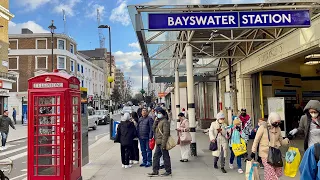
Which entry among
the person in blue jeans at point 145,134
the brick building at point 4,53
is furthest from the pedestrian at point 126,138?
the brick building at point 4,53

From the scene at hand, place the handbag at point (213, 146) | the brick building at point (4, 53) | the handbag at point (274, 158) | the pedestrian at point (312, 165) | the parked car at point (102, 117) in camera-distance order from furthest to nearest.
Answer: the parked car at point (102, 117) < the brick building at point (4, 53) < the handbag at point (213, 146) < the handbag at point (274, 158) < the pedestrian at point (312, 165)

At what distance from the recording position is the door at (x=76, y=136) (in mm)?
6844

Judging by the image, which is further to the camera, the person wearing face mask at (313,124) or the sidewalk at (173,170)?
the sidewalk at (173,170)

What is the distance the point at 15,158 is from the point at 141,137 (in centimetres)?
605

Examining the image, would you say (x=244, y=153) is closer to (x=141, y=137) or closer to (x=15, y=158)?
(x=141, y=137)

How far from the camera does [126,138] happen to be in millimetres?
8625

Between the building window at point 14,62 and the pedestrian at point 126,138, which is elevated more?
the building window at point 14,62

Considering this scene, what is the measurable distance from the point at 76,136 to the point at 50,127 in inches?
35.7

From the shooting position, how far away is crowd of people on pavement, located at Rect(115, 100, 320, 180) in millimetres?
4938

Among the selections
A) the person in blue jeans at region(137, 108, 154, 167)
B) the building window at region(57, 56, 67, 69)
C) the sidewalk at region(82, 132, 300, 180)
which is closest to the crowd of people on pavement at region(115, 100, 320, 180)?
the person in blue jeans at region(137, 108, 154, 167)

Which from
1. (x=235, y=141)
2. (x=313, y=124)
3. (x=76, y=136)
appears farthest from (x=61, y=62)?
(x=313, y=124)

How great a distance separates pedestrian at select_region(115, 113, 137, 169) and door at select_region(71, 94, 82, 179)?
162cm

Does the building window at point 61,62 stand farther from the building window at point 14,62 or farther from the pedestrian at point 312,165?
the pedestrian at point 312,165

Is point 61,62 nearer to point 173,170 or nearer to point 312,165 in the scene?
point 173,170
